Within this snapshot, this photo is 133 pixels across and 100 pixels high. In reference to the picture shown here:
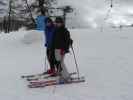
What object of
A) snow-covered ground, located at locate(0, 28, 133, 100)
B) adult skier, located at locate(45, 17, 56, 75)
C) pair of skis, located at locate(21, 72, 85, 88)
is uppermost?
adult skier, located at locate(45, 17, 56, 75)

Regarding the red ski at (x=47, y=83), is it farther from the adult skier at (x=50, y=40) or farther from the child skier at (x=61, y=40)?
the adult skier at (x=50, y=40)

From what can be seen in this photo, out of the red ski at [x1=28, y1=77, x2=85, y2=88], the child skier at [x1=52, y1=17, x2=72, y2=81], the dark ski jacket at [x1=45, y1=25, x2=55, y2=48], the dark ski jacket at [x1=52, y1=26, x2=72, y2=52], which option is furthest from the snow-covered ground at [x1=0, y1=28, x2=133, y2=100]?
the dark ski jacket at [x1=45, y1=25, x2=55, y2=48]

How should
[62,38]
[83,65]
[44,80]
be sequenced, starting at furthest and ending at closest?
[83,65], [44,80], [62,38]

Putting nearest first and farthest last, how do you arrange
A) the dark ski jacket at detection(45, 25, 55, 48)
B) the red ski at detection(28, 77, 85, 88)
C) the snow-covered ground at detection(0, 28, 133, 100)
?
1. the snow-covered ground at detection(0, 28, 133, 100)
2. the red ski at detection(28, 77, 85, 88)
3. the dark ski jacket at detection(45, 25, 55, 48)

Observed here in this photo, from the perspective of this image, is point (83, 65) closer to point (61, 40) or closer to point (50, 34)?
point (50, 34)

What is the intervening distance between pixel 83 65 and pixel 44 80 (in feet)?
8.06

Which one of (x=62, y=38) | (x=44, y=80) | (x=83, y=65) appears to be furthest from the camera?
(x=83, y=65)

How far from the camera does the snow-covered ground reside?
A: 28.7ft

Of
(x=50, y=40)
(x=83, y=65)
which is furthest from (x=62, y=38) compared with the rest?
(x=83, y=65)

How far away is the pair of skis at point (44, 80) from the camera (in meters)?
9.41

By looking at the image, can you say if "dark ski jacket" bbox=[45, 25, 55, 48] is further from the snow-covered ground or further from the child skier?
the snow-covered ground

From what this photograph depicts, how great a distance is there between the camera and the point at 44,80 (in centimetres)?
977

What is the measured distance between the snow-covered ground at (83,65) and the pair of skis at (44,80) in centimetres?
18

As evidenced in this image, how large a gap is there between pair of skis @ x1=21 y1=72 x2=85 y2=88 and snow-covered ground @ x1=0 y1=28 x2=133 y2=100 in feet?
0.58
